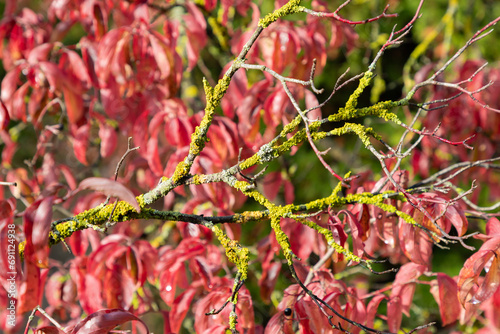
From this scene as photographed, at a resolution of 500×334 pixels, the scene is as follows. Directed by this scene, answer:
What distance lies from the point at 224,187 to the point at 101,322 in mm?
583

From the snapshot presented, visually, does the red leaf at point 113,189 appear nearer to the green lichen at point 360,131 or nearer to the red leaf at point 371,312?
the green lichen at point 360,131

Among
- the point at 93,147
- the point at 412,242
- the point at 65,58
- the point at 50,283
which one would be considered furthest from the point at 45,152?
the point at 412,242

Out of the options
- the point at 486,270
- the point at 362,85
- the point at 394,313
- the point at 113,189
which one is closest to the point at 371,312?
the point at 394,313

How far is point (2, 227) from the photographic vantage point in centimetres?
72

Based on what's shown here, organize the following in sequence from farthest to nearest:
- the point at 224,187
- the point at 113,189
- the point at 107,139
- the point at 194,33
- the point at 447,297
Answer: the point at 107,139 < the point at 194,33 < the point at 224,187 < the point at 447,297 < the point at 113,189

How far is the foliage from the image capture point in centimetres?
77

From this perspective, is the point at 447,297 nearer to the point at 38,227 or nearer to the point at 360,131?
the point at 360,131

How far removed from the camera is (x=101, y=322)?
786 millimetres

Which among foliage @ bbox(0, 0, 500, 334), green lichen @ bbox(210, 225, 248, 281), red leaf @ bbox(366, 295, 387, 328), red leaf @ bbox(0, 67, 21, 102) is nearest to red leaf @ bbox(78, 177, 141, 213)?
foliage @ bbox(0, 0, 500, 334)

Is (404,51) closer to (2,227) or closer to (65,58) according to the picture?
(65,58)

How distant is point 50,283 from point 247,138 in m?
0.72

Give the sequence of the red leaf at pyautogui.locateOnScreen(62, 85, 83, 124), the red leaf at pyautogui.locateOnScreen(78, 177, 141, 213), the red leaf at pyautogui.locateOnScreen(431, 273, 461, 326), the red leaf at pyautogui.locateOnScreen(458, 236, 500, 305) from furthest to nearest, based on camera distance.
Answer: the red leaf at pyautogui.locateOnScreen(62, 85, 83, 124) → the red leaf at pyautogui.locateOnScreen(431, 273, 461, 326) → the red leaf at pyautogui.locateOnScreen(458, 236, 500, 305) → the red leaf at pyautogui.locateOnScreen(78, 177, 141, 213)

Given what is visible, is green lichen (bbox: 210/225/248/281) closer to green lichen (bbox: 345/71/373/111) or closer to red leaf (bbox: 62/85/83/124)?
green lichen (bbox: 345/71/373/111)

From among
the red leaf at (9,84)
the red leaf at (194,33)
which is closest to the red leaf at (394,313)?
the red leaf at (194,33)
